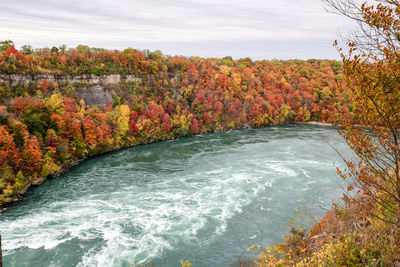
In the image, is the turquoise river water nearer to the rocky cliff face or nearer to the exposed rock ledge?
the rocky cliff face

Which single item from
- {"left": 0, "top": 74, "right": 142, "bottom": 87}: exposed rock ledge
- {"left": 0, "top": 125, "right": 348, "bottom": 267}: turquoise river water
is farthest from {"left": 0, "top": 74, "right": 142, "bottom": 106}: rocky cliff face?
{"left": 0, "top": 125, "right": 348, "bottom": 267}: turquoise river water

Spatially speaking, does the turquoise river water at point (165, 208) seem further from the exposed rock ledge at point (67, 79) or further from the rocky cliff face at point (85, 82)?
the exposed rock ledge at point (67, 79)

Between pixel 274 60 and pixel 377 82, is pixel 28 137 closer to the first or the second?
pixel 377 82

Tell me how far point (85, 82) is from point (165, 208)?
4261 cm

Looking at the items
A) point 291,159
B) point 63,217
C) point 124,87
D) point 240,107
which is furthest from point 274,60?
point 63,217

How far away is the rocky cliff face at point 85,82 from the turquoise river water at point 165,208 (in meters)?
19.0

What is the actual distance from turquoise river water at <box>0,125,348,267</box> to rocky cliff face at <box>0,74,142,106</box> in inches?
747

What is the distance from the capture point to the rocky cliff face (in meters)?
47.7

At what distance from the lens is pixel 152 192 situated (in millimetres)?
27844

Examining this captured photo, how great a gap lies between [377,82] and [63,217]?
2362cm

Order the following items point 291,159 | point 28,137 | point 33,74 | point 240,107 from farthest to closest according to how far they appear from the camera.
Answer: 1. point 240,107
2. point 33,74
3. point 291,159
4. point 28,137

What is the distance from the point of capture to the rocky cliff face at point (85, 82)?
47688mm

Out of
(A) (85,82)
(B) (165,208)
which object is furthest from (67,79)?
(B) (165,208)

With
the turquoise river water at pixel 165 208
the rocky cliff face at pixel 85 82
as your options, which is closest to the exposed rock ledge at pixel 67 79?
the rocky cliff face at pixel 85 82
